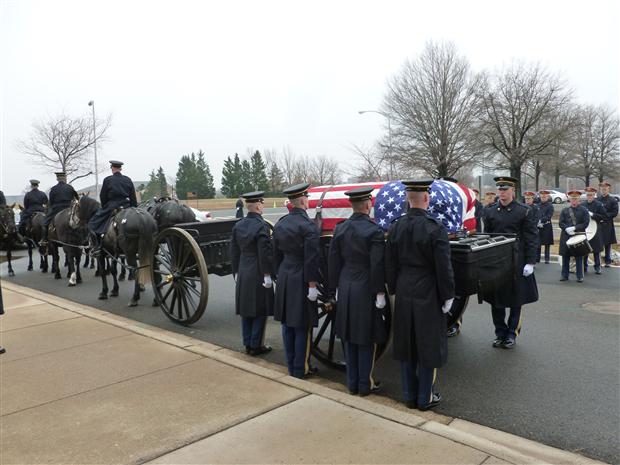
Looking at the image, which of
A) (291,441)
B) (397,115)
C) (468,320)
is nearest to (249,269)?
(291,441)

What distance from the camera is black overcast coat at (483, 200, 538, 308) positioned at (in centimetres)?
563

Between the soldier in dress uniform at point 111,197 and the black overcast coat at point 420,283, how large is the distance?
260 inches

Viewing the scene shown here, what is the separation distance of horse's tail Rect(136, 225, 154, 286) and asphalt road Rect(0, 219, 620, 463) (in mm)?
518

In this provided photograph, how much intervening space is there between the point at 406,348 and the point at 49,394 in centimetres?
318

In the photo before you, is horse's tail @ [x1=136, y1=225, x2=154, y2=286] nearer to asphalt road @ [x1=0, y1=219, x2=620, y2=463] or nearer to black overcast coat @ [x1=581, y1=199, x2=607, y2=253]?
asphalt road @ [x1=0, y1=219, x2=620, y2=463]

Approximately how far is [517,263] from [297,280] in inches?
99.5

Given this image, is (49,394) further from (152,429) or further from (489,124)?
(489,124)

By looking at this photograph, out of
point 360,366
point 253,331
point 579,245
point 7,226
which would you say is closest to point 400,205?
point 360,366

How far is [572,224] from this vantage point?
425 inches

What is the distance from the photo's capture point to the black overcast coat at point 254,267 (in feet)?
17.9

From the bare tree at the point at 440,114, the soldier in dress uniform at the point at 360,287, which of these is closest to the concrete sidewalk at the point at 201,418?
the soldier in dress uniform at the point at 360,287

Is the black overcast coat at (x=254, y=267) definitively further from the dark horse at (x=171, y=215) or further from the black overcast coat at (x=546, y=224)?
the black overcast coat at (x=546, y=224)

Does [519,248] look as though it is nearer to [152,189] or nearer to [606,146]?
[606,146]

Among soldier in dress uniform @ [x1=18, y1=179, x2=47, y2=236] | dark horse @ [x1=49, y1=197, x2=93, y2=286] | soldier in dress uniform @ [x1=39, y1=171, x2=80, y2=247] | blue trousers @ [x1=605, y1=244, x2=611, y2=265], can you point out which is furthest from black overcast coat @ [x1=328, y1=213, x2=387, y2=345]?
soldier in dress uniform @ [x1=18, y1=179, x2=47, y2=236]
